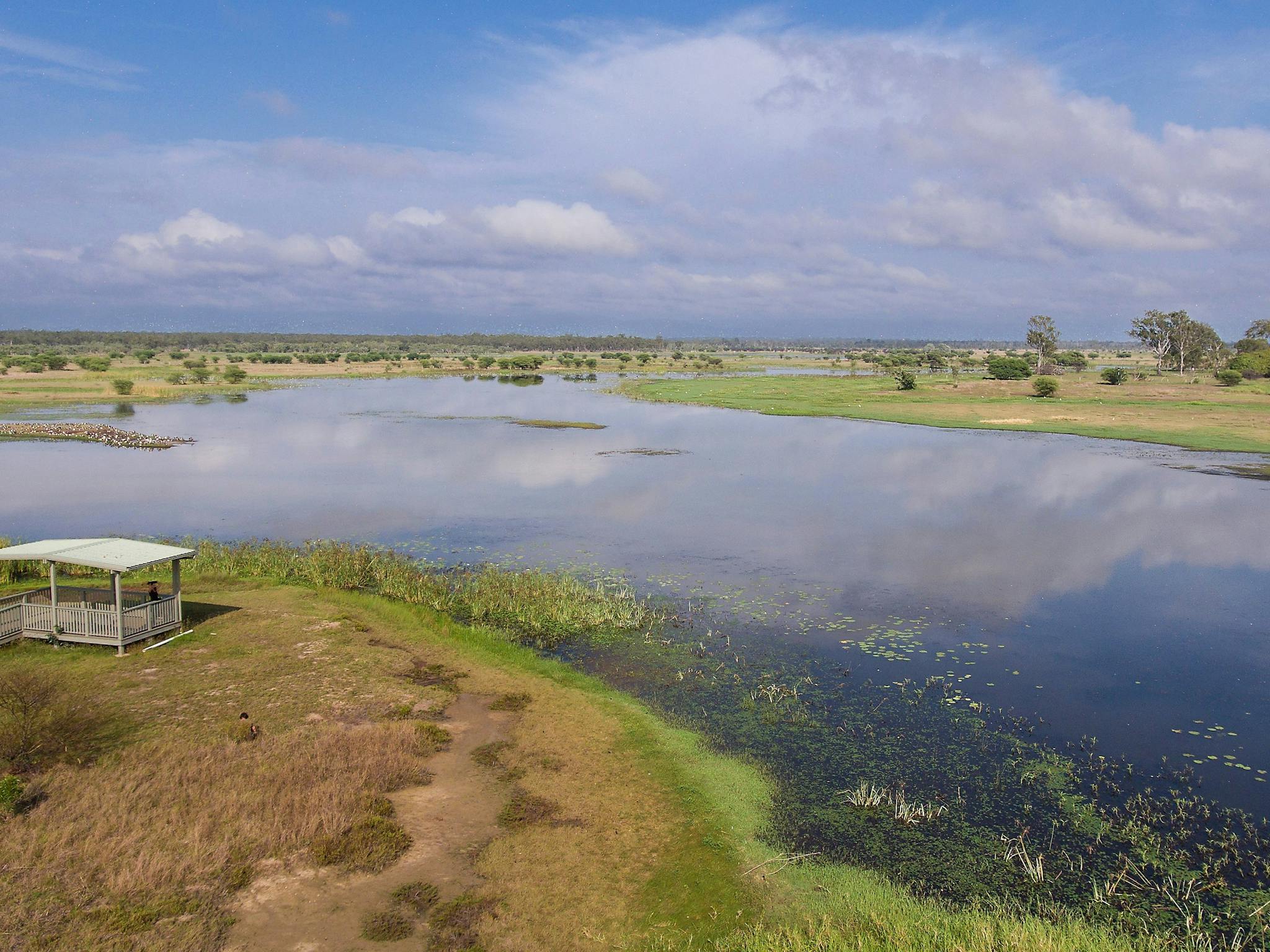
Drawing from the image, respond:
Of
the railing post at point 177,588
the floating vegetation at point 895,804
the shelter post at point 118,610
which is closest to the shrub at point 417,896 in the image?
the floating vegetation at point 895,804

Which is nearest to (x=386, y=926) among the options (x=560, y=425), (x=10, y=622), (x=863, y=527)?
(x=10, y=622)

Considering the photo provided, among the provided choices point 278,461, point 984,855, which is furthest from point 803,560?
point 278,461

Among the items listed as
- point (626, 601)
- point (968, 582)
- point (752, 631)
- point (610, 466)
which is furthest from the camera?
point (610, 466)

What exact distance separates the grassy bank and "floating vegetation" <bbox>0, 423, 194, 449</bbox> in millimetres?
35206

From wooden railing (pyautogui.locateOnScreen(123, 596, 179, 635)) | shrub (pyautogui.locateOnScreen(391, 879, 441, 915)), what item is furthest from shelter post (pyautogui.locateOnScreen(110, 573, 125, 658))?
shrub (pyautogui.locateOnScreen(391, 879, 441, 915))

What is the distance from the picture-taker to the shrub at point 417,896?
9859 millimetres

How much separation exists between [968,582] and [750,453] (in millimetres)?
24868

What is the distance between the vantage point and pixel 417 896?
1003 centimetres

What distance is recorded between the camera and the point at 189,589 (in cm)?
2261

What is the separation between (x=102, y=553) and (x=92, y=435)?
4047 centimetres

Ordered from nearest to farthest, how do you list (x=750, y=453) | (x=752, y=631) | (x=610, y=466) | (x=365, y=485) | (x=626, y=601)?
(x=752, y=631)
(x=626, y=601)
(x=365, y=485)
(x=610, y=466)
(x=750, y=453)

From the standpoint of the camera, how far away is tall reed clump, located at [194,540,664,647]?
2061 cm

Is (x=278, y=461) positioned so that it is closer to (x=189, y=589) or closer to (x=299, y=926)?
(x=189, y=589)

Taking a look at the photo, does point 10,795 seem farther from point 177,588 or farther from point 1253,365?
point 1253,365
